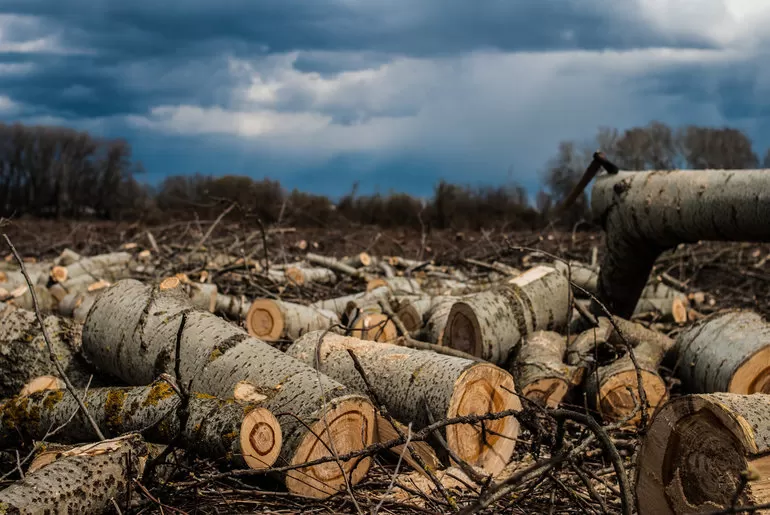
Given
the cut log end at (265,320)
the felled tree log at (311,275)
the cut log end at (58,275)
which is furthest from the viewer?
the cut log end at (58,275)

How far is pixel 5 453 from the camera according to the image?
432 centimetres

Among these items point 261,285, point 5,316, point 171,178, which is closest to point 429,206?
point 171,178

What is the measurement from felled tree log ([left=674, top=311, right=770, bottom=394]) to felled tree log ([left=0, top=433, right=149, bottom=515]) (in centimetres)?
370

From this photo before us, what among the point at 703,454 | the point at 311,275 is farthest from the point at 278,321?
the point at 703,454

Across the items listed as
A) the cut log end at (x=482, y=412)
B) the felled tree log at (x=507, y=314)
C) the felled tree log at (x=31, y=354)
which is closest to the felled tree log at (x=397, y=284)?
the felled tree log at (x=507, y=314)

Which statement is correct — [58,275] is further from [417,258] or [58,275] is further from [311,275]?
[417,258]

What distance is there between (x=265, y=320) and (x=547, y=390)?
2.75 metres

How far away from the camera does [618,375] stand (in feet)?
16.0

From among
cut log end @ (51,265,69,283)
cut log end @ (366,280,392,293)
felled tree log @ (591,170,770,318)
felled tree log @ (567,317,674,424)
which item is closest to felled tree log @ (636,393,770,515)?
felled tree log @ (567,317,674,424)

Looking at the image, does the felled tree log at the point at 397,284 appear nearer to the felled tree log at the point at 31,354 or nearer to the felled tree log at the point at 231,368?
the felled tree log at the point at 31,354

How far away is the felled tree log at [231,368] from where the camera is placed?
3.57 metres

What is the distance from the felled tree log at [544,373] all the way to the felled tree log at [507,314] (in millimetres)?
239

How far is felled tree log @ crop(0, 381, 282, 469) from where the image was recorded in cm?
345

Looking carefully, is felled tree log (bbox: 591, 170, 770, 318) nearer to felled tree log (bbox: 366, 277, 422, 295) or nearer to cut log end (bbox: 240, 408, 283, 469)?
felled tree log (bbox: 366, 277, 422, 295)
